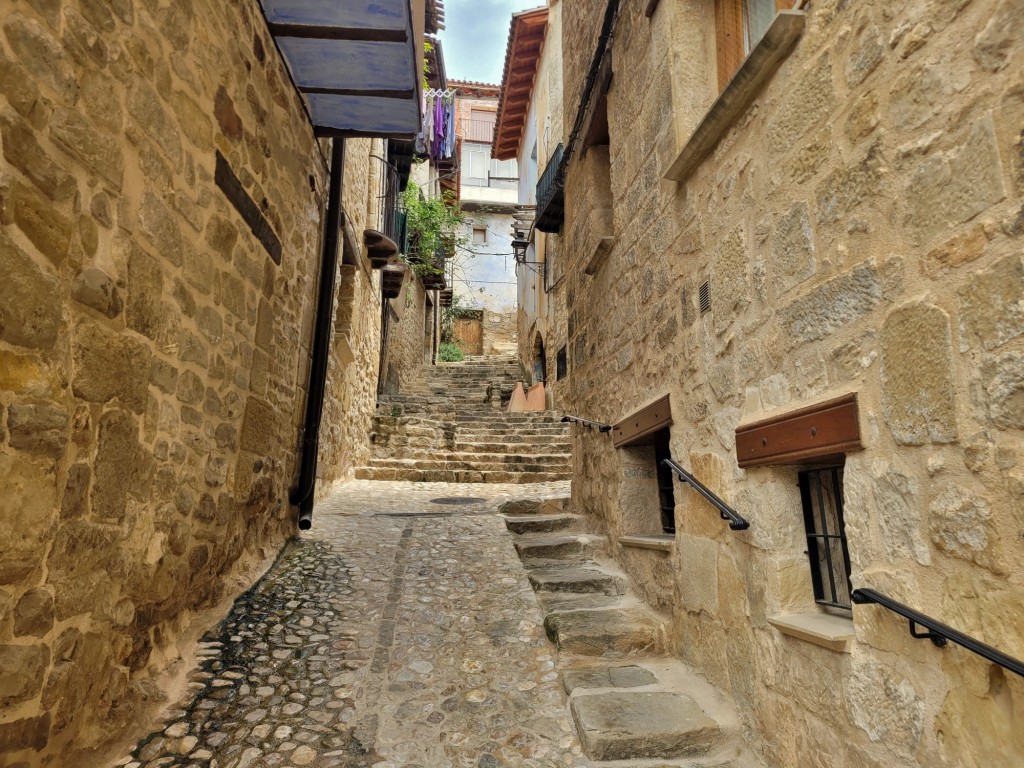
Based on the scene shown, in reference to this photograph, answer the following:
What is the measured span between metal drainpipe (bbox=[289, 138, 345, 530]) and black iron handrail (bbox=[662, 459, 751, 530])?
2577 millimetres

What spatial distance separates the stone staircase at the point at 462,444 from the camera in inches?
291

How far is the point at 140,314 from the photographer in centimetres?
209

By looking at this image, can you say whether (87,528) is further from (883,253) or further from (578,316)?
(578,316)

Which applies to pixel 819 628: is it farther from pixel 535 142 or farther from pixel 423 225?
pixel 535 142

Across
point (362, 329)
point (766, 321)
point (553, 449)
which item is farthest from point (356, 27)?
point (553, 449)

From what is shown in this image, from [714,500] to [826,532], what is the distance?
39 centimetres

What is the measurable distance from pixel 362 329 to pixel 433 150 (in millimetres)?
7645

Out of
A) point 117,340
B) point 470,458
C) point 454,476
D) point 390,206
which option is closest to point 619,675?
point 117,340

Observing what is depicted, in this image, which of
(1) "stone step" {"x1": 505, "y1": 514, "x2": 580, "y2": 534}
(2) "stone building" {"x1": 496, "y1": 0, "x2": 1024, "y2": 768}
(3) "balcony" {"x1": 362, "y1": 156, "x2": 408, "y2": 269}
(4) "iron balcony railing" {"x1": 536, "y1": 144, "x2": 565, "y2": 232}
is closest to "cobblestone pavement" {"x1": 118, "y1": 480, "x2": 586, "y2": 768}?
(1) "stone step" {"x1": 505, "y1": 514, "x2": 580, "y2": 534}

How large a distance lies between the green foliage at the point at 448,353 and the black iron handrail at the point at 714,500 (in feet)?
53.8

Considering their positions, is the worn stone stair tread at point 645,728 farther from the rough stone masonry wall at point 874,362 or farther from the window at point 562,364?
the window at point 562,364

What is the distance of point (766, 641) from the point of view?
2008mm

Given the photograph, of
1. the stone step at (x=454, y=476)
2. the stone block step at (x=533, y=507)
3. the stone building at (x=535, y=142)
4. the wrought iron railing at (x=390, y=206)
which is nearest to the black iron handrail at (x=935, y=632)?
the stone block step at (x=533, y=507)

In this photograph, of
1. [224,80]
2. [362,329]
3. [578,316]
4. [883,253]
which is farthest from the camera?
[362,329]
